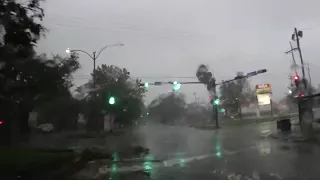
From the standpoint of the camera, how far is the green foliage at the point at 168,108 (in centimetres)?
13325

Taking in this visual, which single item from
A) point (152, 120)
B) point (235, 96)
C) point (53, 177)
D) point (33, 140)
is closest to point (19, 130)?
point (33, 140)

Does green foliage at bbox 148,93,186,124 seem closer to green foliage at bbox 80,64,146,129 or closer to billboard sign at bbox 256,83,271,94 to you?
billboard sign at bbox 256,83,271,94

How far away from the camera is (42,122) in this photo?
51.4 m

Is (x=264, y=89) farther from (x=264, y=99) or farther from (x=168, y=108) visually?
(x=168, y=108)

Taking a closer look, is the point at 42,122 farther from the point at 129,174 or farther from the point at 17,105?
the point at 129,174

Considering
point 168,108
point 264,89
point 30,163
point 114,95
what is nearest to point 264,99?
point 264,89

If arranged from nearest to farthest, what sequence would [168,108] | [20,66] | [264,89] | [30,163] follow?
[30,163] < [20,66] < [264,89] < [168,108]

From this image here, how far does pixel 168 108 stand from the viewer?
438 ft

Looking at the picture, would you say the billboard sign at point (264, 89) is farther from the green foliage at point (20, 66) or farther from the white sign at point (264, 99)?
the green foliage at point (20, 66)

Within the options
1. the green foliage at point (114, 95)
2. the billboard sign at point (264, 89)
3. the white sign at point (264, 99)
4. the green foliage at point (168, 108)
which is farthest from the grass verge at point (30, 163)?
the green foliage at point (168, 108)

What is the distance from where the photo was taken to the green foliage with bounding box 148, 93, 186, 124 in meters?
133

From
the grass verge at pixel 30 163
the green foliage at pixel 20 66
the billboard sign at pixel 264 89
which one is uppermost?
the billboard sign at pixel 264 89

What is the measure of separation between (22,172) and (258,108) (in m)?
91.3

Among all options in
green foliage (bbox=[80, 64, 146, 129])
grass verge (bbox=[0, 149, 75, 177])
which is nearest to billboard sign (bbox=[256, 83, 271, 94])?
green foliage (bbox=[80, 64, 146, 129])
